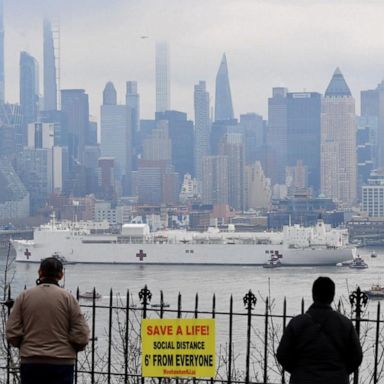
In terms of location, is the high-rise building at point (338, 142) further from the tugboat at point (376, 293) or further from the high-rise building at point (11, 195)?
the tugboat at point (376, 293)

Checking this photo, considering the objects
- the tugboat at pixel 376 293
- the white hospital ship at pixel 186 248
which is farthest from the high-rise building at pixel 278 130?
the tugboat at pixel 376 293

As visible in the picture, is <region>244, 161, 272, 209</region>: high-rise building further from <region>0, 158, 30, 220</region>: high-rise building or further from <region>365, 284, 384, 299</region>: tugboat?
<region>365, 284, 384, 299</region>: tugboat

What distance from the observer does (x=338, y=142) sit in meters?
132

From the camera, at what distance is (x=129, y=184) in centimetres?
12775

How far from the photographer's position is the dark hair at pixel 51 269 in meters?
4.57

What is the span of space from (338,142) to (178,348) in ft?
421

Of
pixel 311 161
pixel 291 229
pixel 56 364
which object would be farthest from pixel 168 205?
pixel 56 364

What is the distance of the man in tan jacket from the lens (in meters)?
4.53

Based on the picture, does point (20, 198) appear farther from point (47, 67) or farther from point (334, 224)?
point (47, 67)

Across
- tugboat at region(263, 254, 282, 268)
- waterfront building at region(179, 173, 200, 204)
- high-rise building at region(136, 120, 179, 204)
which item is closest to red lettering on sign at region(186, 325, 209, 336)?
tugboat at region(263, 254, 282, 268)

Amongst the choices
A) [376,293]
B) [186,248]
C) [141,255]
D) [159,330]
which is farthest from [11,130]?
[159,330]

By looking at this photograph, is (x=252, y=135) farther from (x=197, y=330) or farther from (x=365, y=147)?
(x=197, y=330)

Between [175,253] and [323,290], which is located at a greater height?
[323,290]

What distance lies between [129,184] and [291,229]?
247 feet
